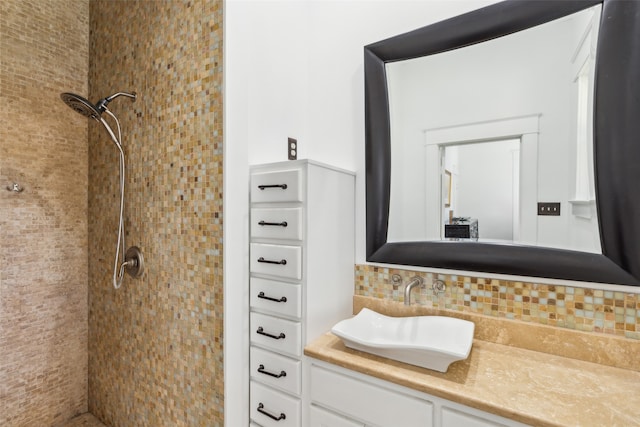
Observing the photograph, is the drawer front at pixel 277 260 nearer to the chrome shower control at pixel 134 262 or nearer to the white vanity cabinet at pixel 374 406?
the white vanity cabinet at pixel 374 406

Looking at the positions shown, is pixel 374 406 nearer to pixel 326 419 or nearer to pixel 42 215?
pixel 326 419

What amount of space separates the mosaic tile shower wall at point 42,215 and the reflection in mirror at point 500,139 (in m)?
1.90

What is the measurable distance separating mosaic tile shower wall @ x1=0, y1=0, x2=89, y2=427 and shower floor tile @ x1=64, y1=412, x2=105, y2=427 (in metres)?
0.04

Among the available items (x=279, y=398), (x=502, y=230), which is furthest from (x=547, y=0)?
(x=279, y=398)

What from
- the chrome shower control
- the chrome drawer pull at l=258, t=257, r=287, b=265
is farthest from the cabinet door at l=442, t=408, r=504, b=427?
the chrome shower control

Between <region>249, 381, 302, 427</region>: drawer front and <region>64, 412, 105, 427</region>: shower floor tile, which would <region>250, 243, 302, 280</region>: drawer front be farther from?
<region>64, 412, 105, 427</region>: shower floor tile

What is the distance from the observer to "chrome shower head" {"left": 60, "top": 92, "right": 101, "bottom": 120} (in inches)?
55.3

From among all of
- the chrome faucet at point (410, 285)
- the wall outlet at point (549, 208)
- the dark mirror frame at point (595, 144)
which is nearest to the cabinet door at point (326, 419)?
the chrome faucet at point (410, 285)

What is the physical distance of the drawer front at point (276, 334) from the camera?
1262 millimetres

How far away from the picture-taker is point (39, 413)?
1.77 metres

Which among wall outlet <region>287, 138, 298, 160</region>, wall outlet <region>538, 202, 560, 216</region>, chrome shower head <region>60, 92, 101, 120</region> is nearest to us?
wall outlet <region>538, 202, 560, 216</region>

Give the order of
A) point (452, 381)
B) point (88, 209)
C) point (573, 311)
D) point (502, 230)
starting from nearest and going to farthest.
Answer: point (452, 381)
point (573, 311)
point (502, 230)
point (88, 209)

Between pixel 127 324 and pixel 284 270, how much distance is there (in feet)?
3.55

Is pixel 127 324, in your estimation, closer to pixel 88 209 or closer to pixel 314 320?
pixel 88 209
